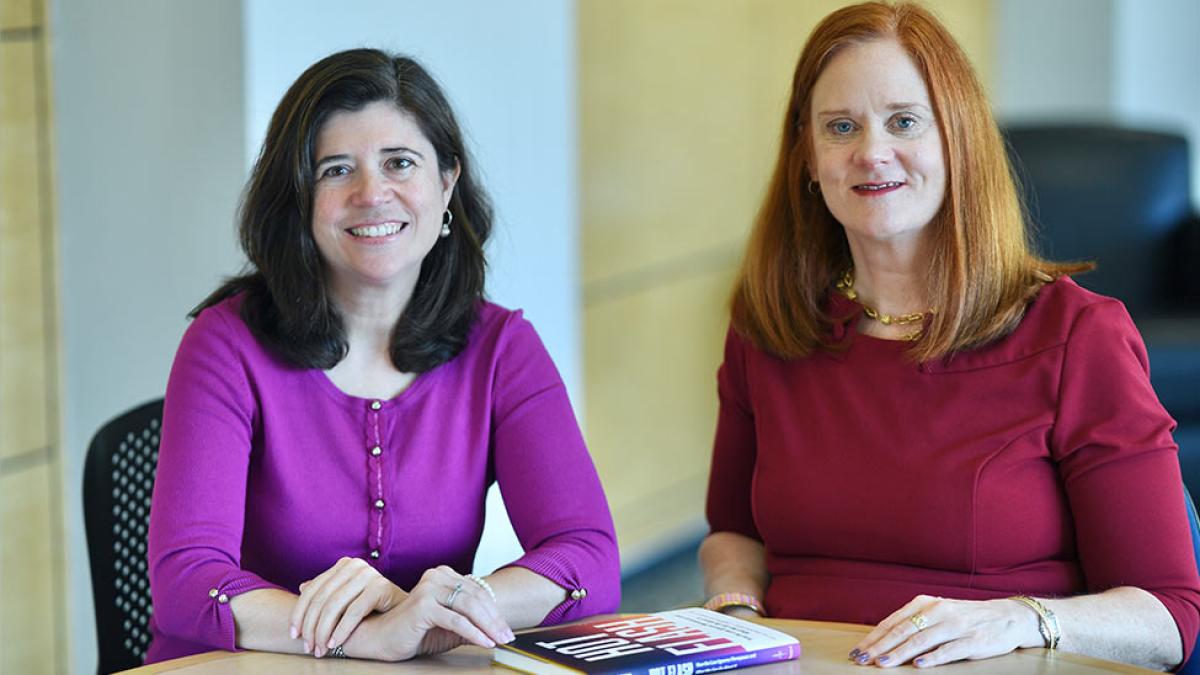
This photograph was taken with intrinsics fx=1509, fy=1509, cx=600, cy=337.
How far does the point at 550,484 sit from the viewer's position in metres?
2.00

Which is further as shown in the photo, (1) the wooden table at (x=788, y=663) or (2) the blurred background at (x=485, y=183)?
(2) the blurred background at (x=485, y=183)

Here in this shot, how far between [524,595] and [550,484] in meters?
0.20

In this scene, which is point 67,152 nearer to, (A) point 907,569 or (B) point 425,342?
(B) point 425,342

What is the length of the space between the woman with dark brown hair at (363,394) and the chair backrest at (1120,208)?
2.70m

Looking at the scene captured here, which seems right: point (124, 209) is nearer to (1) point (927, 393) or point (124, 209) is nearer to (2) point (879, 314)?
(2) point (879, 314)

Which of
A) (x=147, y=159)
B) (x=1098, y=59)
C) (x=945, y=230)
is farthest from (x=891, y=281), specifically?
(x=1098, y=59)

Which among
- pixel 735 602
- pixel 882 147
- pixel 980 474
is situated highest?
pixel 882 147

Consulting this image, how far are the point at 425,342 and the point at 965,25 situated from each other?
4.15 metres

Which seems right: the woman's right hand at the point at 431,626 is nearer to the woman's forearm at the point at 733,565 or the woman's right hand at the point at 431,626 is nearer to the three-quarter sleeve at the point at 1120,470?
the woman's forearm at the point at 733,565

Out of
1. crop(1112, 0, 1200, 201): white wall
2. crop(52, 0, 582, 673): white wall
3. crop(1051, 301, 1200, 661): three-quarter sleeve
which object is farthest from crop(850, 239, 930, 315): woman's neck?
crop(1112, 0, 1200, 201): white wall

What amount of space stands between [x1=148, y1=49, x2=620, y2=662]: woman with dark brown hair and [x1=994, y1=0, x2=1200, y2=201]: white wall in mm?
3888

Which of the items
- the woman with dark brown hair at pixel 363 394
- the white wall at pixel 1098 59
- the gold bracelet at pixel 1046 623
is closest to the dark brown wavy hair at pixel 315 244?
the woman with dark brown hair at pixel 363 394

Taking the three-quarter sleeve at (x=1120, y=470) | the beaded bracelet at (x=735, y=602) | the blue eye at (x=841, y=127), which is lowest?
the beaded bracelet at (x=735, y=602)

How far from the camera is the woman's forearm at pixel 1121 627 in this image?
1.67m
